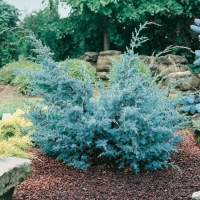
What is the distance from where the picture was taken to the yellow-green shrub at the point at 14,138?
4227 mm

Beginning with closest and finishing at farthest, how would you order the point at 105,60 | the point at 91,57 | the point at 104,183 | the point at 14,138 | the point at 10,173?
the point at 10,173, the point at 104,183, the point at 14,138, the point at 105,60, the point at 91,57

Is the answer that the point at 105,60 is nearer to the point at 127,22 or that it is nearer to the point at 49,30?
the point at 127,22

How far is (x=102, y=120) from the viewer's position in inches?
165

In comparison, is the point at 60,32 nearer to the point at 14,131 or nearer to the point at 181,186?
the point at 14,131

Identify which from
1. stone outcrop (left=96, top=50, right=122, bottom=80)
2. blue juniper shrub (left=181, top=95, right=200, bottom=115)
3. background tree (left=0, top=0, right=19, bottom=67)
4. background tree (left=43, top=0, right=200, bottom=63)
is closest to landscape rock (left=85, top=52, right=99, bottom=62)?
stone outcrop (left=96, top=50, right=122, bottom=80)

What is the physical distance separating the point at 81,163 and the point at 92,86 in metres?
0.80

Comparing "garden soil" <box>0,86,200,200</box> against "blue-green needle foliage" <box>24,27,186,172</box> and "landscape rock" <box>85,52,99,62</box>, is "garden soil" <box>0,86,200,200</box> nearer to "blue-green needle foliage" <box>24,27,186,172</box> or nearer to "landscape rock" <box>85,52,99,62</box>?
"blue-green needle foliage" <box>24,27,186,172</box>

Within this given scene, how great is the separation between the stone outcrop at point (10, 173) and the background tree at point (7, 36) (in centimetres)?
1031

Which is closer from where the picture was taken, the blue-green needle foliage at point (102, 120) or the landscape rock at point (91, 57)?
the blue-green needle foliage at point (102, 120)

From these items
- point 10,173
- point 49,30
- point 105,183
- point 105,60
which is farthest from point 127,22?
point 10,173

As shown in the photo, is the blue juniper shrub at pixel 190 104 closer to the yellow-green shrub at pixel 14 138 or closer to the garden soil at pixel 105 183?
the garden soil at pixel 105 183

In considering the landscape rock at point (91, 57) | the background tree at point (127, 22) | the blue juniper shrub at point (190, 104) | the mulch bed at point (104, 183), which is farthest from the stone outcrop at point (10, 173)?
the landscape rock at point (91, 57)

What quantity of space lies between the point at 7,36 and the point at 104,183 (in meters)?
10.2

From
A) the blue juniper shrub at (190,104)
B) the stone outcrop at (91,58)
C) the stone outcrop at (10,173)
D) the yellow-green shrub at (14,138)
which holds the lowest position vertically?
the stone outcrop at (91,58)
